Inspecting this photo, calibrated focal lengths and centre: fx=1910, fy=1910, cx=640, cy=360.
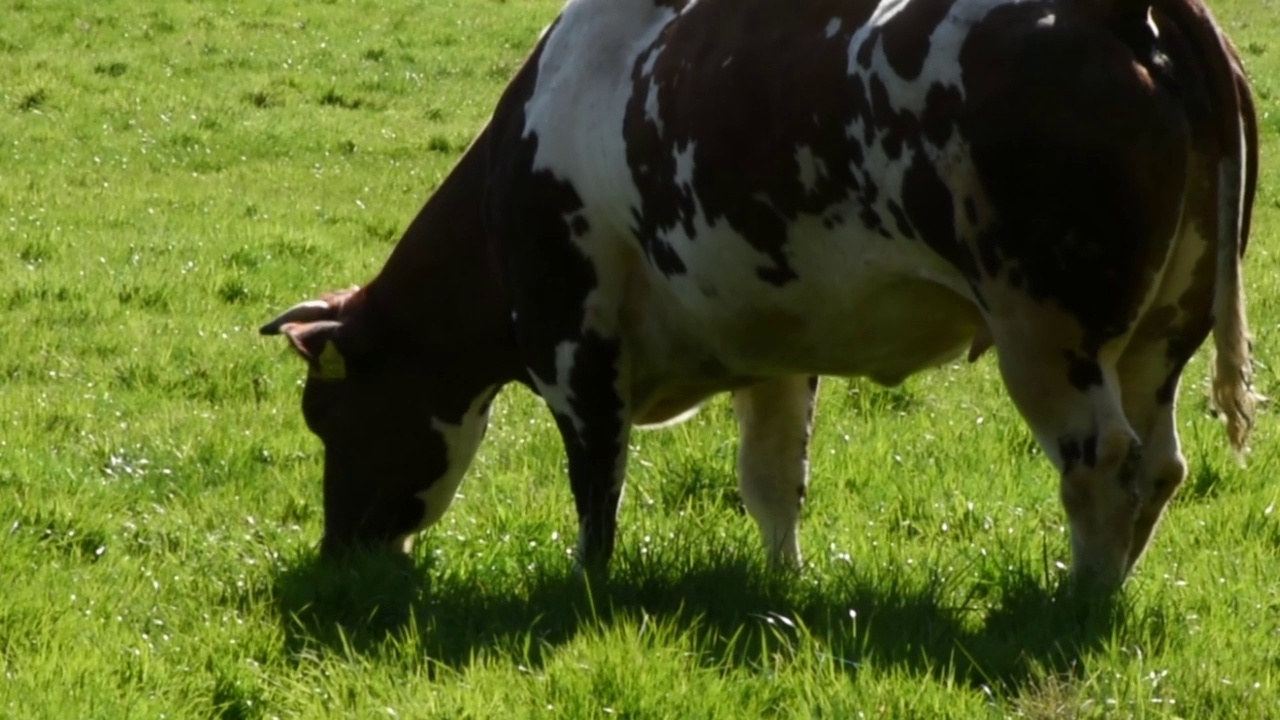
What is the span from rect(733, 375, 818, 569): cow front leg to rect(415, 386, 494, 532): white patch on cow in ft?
3.14

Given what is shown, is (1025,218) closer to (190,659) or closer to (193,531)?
(190,659)

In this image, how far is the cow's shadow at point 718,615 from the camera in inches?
182

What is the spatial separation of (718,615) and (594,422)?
1.31m

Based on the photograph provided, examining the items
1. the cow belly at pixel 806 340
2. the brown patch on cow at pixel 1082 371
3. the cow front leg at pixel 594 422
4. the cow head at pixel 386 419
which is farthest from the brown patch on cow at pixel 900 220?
the cow head at pixel 386 419

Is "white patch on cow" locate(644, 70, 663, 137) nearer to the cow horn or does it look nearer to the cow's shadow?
the cow's shadow

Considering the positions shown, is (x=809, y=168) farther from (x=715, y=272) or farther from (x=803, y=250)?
(x=715, y=272)

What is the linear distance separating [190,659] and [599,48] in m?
2.38

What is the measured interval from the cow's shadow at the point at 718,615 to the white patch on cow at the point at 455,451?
0.86m

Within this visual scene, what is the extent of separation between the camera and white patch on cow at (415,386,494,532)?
6945 mm

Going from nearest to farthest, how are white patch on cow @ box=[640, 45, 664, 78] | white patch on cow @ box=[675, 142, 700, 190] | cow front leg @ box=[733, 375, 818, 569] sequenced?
white patch on cow @ box=[675, 142, 700, 190], white patch on cow @ box=[640, 45, 664, 78], cow front leg @ box=[733, 375, 818, 569]

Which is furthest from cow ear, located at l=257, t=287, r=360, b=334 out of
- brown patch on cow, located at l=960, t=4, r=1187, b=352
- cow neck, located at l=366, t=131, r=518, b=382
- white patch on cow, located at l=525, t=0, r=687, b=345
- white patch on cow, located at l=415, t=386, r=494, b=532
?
brown patch on cow, located at l=960, t=4, r=1187, b=352

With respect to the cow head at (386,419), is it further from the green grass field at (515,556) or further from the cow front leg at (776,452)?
the cow front leg at (776,452)

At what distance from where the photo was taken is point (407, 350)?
7.03m

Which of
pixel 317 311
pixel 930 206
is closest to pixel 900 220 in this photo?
pixel 930 206
